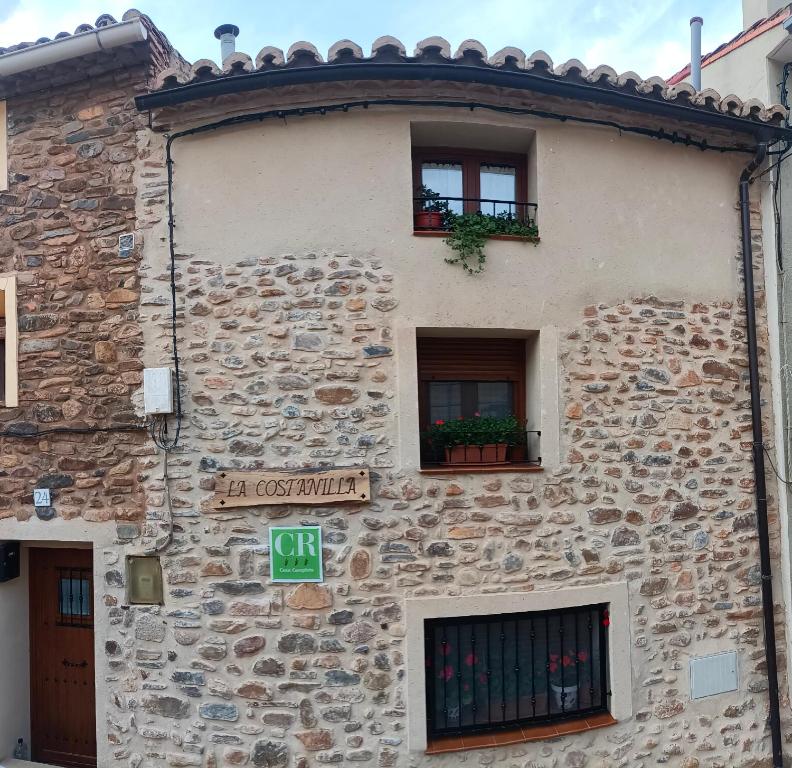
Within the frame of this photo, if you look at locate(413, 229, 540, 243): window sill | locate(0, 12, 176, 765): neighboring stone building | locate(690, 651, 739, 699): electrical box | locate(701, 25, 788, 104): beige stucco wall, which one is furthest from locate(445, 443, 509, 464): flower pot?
locate(701, 25, 788, 104): beige stucco wall

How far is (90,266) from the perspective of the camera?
435 cm

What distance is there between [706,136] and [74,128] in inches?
213

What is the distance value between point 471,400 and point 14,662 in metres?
4.60

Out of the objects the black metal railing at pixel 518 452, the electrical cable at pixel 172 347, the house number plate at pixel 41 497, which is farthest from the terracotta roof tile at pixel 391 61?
the house number plate at pixel 41 497

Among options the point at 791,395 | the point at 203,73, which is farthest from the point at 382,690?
the point at 203,73

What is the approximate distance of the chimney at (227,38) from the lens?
496 cm

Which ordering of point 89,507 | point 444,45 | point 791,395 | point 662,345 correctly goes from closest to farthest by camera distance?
point 444,45 → point 89,507 → point 662,345 → point 791,395

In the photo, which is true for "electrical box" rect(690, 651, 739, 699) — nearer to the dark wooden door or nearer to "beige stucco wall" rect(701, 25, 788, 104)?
"beige stucco wall" rect(701, 25, 788, 104)

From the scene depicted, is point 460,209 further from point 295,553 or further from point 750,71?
point 750,71

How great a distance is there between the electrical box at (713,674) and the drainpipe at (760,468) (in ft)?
1.19

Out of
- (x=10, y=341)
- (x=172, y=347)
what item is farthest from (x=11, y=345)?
(x=172, y=347)

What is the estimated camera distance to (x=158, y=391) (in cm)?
405

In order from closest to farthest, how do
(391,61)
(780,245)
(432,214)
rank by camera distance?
(391,61)
(432,214)
(780,245)

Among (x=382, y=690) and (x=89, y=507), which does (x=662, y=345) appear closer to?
(x=382, y=690)
